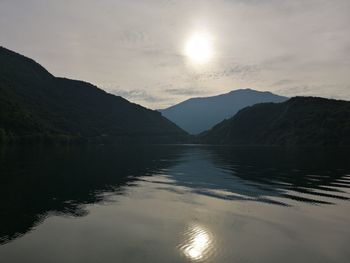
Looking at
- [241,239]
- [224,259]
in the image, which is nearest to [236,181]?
[241,239]

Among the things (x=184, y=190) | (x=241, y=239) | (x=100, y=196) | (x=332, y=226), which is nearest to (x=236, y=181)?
(x=184, y=190)

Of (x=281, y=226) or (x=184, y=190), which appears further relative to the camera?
(x=184, y=190)

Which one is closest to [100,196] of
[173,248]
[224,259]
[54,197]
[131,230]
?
[54,197]

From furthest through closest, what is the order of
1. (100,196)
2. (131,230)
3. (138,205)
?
(100,196) → (138,205) → (131,230)

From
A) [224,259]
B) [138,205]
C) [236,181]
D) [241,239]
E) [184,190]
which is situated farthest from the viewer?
[236,181]

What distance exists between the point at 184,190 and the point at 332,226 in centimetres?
2662

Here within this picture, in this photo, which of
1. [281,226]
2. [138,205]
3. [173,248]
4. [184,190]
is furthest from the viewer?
[184,190]

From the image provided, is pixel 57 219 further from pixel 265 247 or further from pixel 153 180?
pixel 153 180

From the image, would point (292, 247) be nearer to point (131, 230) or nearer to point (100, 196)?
point (131, 230)

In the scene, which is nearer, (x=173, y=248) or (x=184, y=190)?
(x=173, y=248)

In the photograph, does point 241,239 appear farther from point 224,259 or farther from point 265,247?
point 224,259

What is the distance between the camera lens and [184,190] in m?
58.4

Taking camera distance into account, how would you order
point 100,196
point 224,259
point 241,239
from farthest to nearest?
point 100,196
point 241,239
point 224,259

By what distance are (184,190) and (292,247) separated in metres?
30.7
